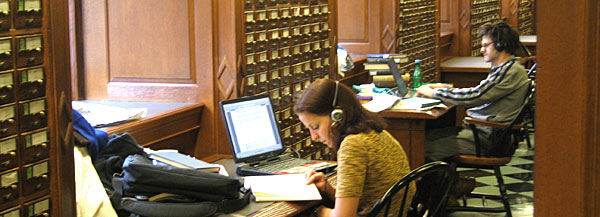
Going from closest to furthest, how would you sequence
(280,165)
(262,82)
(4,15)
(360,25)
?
(4,15), (280,165), (262,82), (360,25)

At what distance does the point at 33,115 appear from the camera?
2.16 meters

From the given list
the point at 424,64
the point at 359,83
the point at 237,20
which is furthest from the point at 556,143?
the point at 424,64

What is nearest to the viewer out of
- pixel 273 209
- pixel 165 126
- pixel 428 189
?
pixel 273 209

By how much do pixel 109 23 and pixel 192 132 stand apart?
0.69 metres

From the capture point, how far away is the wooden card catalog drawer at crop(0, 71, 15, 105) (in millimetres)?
2066

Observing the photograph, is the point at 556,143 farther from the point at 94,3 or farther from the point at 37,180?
the point at 94,3

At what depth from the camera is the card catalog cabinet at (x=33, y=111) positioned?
6.85 ft

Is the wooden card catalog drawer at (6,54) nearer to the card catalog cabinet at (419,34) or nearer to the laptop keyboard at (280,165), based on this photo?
the laptop keyboard at (280,165)

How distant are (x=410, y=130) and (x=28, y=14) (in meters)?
3.08

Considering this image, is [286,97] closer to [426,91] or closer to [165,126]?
[165,126]

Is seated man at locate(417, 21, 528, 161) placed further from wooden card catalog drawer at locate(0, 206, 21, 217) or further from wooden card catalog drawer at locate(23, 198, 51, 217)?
wooden card catalog drawer at locate(0, 206, 21, 217)

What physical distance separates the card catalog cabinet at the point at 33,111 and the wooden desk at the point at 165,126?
843 mm

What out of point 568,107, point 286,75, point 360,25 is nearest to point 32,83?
point 568,107

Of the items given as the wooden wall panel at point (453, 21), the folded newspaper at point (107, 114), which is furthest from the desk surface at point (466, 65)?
the folded newspaper at point (107, 114)
